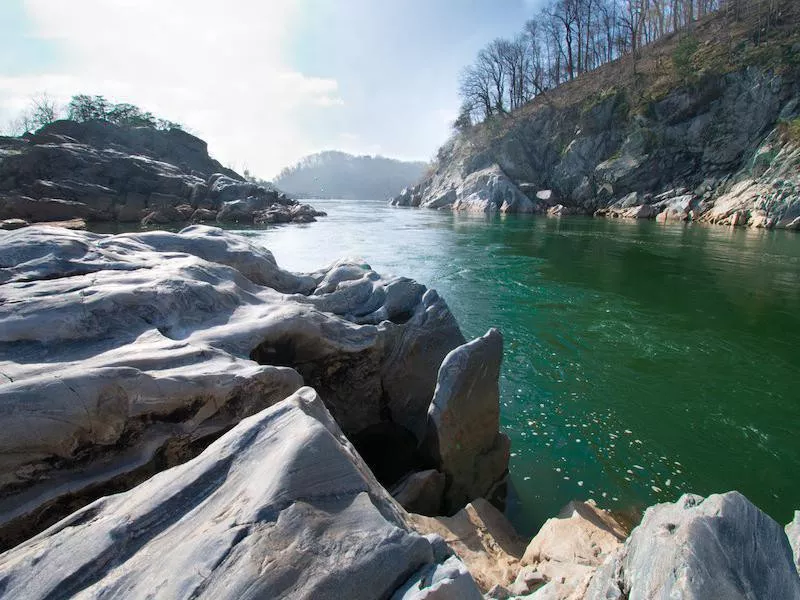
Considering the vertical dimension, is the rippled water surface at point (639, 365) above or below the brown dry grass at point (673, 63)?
below

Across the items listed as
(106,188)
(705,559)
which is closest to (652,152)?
(705,559)

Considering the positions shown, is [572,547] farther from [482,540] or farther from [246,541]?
[246,541]

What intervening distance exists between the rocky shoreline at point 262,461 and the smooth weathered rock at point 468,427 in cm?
3

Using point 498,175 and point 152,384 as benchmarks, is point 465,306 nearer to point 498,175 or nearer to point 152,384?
point 152,384

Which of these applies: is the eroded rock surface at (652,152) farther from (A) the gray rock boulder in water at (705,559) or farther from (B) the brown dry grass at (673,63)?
(A) the gray rock boulder in water at (705,559)

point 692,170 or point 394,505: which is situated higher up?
point 692,170

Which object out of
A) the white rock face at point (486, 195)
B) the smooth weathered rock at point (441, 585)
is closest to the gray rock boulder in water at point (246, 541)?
the smooth weathered rock at point (441, 585)

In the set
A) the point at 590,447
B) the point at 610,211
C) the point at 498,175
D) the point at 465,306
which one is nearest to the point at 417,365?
the point at 590,447

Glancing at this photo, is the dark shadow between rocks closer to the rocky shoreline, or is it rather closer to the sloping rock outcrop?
the rocky shoreline

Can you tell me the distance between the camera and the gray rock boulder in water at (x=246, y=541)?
6.34ft

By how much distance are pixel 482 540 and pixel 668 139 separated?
48098 mm

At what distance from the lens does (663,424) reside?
22.5ft

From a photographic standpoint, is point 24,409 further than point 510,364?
No

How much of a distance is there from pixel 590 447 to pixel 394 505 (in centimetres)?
446
